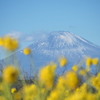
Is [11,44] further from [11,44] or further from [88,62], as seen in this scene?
[88,62]

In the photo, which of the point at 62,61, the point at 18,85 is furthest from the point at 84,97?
the point at 18,85

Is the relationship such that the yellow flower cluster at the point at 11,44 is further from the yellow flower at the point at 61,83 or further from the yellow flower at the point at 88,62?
the yellow flower at the point at 88,62

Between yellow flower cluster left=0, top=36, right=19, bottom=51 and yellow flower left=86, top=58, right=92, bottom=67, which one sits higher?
yellow flower cluster left=0, top=36, right=19, bottom=51

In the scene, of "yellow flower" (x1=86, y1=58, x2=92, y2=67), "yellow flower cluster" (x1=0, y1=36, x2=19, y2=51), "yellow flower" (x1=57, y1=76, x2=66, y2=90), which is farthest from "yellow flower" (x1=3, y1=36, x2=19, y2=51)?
"yellow flower" (x1=86, y1=58, x2=92, y2=67)

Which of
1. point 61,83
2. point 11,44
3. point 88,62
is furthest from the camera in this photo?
point 88,62

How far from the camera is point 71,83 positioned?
286cm

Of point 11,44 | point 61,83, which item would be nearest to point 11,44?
point 11,44

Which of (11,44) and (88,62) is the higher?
(11,44)

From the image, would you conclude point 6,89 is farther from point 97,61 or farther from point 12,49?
point 97,61

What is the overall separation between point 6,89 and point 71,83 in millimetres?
633

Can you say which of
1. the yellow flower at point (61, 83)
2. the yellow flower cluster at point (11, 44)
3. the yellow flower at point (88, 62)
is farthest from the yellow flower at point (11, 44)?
the yellow flower at point (88, 62)

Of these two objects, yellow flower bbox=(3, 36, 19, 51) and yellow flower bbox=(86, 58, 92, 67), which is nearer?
yellow flower bbox=(3, 36, 19, 51)

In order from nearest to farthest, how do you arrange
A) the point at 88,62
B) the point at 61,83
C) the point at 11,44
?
the point at 11,44 → the point at 61,83 → the point at 88,62

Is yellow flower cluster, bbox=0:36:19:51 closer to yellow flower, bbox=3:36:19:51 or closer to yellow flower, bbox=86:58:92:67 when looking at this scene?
yellow flower, bbox=3:36:19:51
